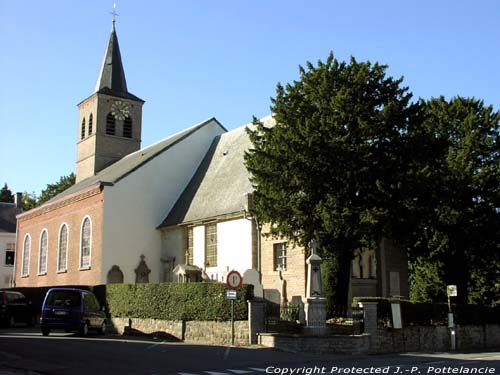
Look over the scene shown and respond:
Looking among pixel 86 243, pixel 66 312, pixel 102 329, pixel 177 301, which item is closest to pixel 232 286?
pixel 177 301

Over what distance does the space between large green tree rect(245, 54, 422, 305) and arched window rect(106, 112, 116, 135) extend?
26.2m

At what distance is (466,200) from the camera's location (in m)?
29.0

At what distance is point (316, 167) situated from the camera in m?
21.1

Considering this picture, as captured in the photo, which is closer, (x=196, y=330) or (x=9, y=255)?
(x=196, y=330)

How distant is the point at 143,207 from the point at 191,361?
69.7ft

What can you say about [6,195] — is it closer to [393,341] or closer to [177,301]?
[177,301]

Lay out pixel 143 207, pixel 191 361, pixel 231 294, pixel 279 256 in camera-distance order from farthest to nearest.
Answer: pixel 143 207 → pixel 279 256 → pixel 231 294 → pixel 191 361

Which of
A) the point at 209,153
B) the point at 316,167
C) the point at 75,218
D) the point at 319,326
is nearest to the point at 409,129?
the point at 316,167

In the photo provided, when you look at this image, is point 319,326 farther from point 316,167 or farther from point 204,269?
point 204,269

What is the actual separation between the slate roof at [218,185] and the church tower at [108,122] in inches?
410

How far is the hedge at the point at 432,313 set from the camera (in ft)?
66.3

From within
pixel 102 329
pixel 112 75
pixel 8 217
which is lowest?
pixel 102 329

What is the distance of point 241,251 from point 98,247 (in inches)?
358

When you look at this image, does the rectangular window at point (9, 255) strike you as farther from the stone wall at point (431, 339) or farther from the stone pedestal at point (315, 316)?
the stone wall at point (431, 339)
